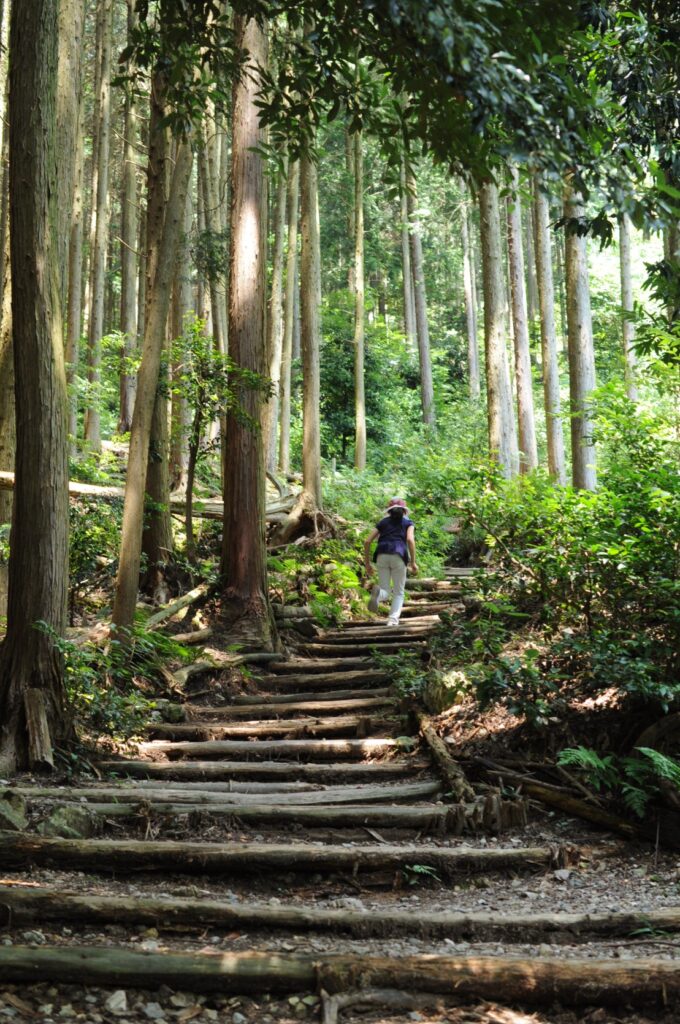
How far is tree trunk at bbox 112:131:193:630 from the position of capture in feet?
28.6

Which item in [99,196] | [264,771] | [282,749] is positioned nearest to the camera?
[264,771]

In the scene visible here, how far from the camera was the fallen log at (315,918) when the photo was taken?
4.03 meters

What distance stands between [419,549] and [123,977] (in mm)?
14482

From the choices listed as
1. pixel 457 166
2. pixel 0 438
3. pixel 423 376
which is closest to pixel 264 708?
pixel 0 438

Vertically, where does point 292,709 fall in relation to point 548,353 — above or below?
below

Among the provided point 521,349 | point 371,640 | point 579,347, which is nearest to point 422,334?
point 521,349

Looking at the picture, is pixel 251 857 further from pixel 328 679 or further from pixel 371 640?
pixel 371 640

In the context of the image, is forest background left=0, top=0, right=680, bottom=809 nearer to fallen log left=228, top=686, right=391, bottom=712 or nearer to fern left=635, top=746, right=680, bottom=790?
fern left=635, top=746, right=680, bottom=790

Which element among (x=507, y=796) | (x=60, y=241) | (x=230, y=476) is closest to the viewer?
(x=507, y=796)

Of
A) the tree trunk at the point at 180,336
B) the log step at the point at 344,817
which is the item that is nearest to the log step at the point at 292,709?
the log step at the point at 344,817

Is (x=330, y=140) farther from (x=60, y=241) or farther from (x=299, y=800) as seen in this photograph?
(x=299, y=800)

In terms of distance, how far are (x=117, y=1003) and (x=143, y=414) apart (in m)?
6.12

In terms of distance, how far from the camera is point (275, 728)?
820 centimetres

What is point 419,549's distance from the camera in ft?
58.3
